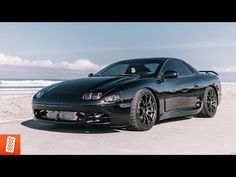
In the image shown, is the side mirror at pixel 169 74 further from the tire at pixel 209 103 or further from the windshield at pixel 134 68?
the tire at pixel 209 103

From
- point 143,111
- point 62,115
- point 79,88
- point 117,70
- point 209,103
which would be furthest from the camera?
point 209,103

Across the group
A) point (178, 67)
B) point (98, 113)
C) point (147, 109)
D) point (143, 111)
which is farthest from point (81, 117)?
point (178, 67)

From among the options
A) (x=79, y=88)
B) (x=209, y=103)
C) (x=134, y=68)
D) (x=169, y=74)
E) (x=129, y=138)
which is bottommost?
(x=129, y=138)

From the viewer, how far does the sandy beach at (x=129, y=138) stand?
15.8 feet

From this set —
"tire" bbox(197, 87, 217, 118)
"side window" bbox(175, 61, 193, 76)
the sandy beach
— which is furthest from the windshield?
"tire" bbox(197, 87, 217, 118)

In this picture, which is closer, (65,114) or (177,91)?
(65,114)

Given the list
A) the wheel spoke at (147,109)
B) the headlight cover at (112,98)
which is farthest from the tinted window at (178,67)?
the headlight cover at (112,98)

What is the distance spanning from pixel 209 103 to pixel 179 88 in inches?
56.0

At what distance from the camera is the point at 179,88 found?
286 inches

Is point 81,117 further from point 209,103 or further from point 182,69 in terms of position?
point 209,103
